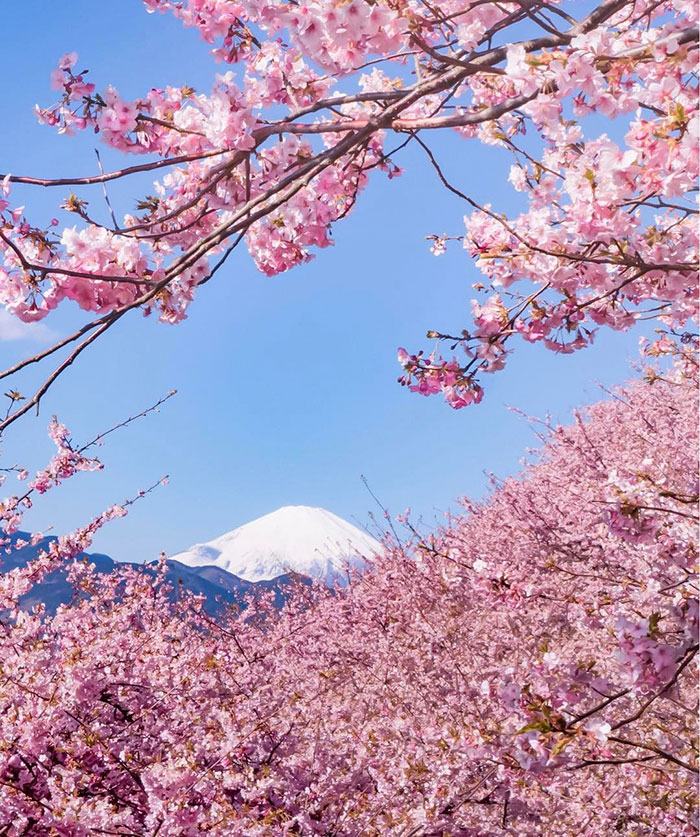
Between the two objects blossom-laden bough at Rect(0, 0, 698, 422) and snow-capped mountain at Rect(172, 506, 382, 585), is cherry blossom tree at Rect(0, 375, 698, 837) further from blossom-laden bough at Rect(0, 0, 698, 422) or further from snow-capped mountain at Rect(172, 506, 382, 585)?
snow-capped mountain at Rect(172, 506, 382, 585)

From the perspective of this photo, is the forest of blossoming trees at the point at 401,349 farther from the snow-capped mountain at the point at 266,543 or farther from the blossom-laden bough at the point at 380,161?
the snow-capped mountain at the point at 266,543

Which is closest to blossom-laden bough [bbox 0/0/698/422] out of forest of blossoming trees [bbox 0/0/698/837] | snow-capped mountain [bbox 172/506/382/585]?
forest of blossoming trees [bbox 0/0/698/837]

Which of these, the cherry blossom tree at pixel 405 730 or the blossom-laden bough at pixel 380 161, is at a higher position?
the blossom-laden bough at pixel 380 161

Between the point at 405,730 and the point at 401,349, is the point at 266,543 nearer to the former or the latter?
the point at 405,730

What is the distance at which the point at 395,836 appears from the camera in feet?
12.4

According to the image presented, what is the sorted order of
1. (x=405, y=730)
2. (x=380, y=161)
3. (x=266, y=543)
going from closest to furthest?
(x=380, y=161) → (x=405, y=730) → (x=266, y=543)

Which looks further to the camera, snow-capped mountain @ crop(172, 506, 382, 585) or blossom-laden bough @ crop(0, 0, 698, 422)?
snow-capped mountain @ crop(172, 506, 382, 585)

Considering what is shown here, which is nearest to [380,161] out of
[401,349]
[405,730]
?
[401,349]

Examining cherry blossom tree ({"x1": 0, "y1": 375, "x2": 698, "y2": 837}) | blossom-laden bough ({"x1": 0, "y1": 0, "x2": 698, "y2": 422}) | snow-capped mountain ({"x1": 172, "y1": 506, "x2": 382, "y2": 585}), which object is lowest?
cherry blossom tree ({"x1": 0, "y1": 375, "x2": 698, "y2": 837})

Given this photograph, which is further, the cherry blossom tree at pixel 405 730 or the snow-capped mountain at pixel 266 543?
the snow-capped mountain at pixel 266 543

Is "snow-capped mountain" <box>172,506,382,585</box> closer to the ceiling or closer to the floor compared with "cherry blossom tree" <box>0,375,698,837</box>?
closer to the ceiling

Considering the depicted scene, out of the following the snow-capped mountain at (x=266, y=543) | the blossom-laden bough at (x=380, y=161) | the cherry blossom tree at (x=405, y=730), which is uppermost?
the snow-capped mountain at (x=266, y=543)

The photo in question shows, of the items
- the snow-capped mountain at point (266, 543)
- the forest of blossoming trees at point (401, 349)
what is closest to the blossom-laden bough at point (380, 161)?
the forest of blossoming trees at point (401, 349)

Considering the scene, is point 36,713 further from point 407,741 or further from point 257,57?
point 257,57
